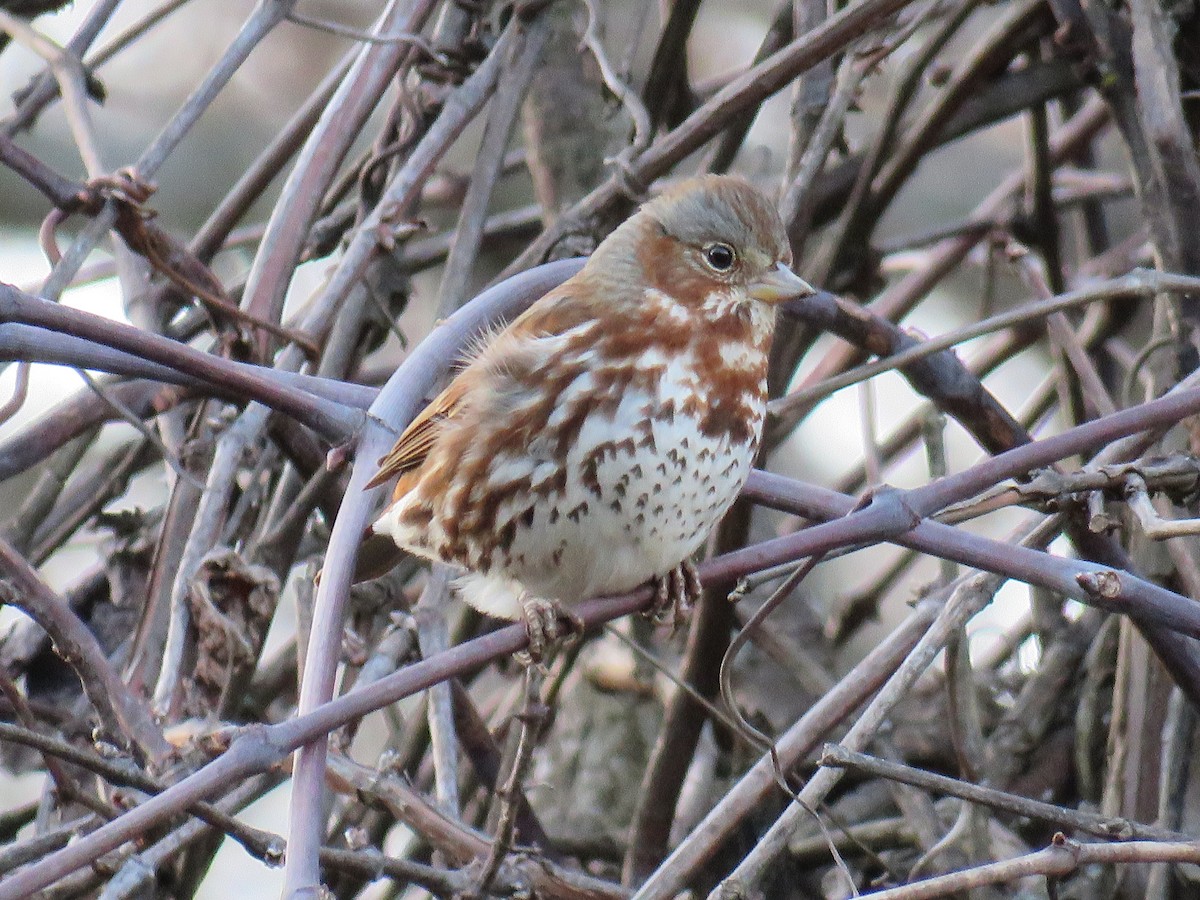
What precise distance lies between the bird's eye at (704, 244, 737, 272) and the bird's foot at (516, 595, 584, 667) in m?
0.66

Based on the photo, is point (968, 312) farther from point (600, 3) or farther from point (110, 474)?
point (110, 474)

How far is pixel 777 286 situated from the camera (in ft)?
8.69

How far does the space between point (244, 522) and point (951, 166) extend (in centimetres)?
370

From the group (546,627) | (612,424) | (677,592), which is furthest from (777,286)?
(546,627)

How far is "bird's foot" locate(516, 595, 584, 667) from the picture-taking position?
223 centimetres

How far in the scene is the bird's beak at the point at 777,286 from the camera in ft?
8.57

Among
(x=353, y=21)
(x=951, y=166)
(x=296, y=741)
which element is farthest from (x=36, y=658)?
(x=951, y=166)

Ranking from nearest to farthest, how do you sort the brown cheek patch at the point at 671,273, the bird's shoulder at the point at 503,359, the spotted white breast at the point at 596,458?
1. the spotted white breast at the point at 596,458
2. the bird's shoulder at the point at 503,359
3. the brown cheek patch at the point at 671,273

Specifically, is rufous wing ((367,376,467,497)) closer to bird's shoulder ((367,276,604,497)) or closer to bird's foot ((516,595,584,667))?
bird's shoulder ((367,276,604,497))

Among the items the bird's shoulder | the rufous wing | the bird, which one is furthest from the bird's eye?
the rufous wing

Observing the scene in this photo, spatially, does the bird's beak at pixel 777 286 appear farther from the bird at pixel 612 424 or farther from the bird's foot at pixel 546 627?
the bird's foot at pixel 546 627

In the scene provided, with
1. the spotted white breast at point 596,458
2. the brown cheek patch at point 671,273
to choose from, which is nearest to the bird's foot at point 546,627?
the spotted white breast at point 596,458

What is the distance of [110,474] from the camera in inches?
137

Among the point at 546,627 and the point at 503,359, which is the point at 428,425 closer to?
the point at 503,359
